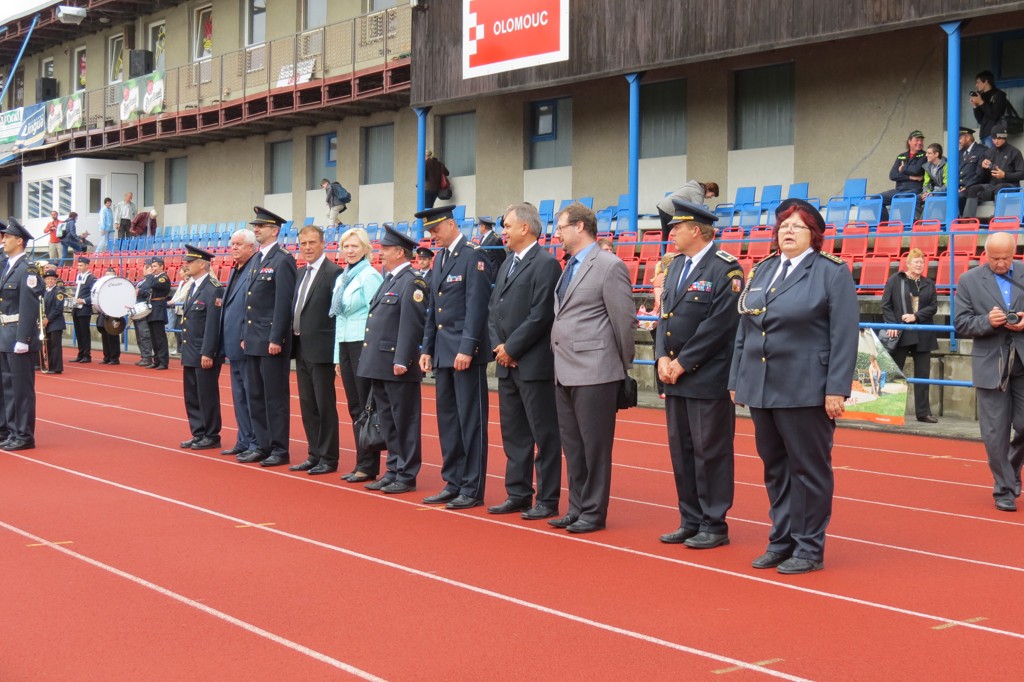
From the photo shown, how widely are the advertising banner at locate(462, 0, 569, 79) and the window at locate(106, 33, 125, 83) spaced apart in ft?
72.4

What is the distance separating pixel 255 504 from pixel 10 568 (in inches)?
87.2

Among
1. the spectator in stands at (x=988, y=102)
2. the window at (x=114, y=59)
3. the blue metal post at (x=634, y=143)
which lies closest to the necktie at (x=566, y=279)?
the spectator in stands at (x=988, y=102)

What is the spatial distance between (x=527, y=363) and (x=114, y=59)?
121 feet

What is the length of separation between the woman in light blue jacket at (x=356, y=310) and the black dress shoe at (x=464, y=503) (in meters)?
1.34

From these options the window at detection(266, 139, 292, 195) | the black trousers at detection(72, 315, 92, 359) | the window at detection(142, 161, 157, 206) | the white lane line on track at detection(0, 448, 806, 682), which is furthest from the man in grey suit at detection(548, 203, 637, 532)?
the window at detection(142, 161, 157, 206)

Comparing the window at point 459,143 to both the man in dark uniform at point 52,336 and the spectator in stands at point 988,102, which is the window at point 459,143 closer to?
the man in dark uniform at point 52,336

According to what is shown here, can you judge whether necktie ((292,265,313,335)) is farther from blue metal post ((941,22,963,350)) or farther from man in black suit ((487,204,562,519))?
blue metal post ((941,22,963,350))

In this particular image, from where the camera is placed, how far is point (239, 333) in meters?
11.1

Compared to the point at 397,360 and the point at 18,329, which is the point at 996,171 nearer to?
the point at 397,360

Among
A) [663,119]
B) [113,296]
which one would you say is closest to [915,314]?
[663,119]

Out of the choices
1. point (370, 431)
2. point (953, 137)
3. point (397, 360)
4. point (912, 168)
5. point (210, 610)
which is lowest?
point (210, 610)

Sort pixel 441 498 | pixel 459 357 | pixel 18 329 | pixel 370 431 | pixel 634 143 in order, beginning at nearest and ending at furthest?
pixel 459 357, pixel 441 498, pixel 370 431, pixel 18 329, pixel 634 143

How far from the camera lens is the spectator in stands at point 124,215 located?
37.8m

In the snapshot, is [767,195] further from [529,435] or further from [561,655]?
[561,655]
